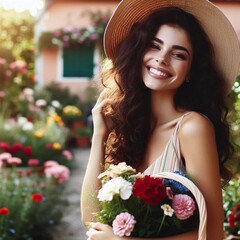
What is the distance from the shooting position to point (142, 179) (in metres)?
1.87

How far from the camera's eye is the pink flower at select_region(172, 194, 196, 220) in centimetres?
183

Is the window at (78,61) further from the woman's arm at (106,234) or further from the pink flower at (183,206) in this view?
the pink flower at (183,206)

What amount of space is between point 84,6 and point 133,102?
42.9ft

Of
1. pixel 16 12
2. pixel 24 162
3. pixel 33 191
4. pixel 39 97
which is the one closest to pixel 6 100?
pixel 39 97

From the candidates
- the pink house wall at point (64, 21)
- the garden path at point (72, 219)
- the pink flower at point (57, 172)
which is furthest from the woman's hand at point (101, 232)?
the pink house wall at point (64, 21)

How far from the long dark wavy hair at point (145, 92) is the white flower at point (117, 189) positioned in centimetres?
39

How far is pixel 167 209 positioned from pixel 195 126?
33 cm

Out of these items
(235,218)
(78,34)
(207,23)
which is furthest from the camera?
(78,34)

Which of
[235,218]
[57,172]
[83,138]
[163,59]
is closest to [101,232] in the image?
[163,59]

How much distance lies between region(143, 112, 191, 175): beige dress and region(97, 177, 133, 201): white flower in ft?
0.74

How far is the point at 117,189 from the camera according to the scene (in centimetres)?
184

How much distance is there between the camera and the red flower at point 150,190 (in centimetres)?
180

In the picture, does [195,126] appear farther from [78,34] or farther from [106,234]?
[78,34]

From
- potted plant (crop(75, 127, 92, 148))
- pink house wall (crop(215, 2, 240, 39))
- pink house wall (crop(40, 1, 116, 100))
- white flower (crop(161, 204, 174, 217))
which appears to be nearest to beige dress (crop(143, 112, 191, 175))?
white flower (crop(161, 204, 174, 217))
